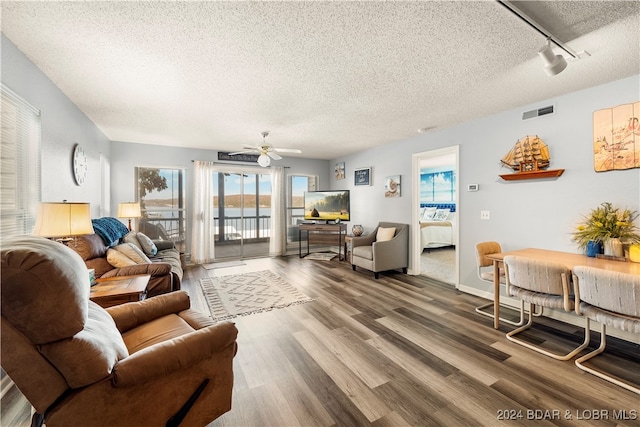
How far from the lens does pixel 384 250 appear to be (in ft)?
15.0

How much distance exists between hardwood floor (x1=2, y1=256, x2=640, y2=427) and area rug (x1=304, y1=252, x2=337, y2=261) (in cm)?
278

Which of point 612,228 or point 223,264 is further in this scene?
point 223,264

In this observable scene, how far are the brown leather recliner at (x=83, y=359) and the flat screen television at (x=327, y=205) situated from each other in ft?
16.1

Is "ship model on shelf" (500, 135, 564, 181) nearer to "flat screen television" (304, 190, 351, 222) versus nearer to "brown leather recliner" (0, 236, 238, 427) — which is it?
"flat screen television" (304, 190, 351, 222)

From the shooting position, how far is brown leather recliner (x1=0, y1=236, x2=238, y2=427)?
890 millimetres

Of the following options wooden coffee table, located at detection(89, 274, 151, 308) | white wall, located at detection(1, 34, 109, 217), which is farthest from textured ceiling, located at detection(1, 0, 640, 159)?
wooden coffee table, located at detection(89, 274, 151, 308)

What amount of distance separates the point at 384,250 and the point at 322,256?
211 centimetres

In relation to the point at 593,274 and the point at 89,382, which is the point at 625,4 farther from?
the point at 89,382

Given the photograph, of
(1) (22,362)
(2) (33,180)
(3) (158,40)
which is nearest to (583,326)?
(1) (22,362)

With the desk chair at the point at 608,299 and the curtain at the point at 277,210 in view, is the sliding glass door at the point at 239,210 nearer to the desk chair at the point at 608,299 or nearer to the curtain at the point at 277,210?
the curtain at the point at 277,210

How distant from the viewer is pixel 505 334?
263 centimetres

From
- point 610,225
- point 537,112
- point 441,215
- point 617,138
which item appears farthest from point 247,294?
point 441,215

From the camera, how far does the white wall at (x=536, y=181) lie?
264 cm

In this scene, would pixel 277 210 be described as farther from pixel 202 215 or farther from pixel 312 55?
pixel 312 55
